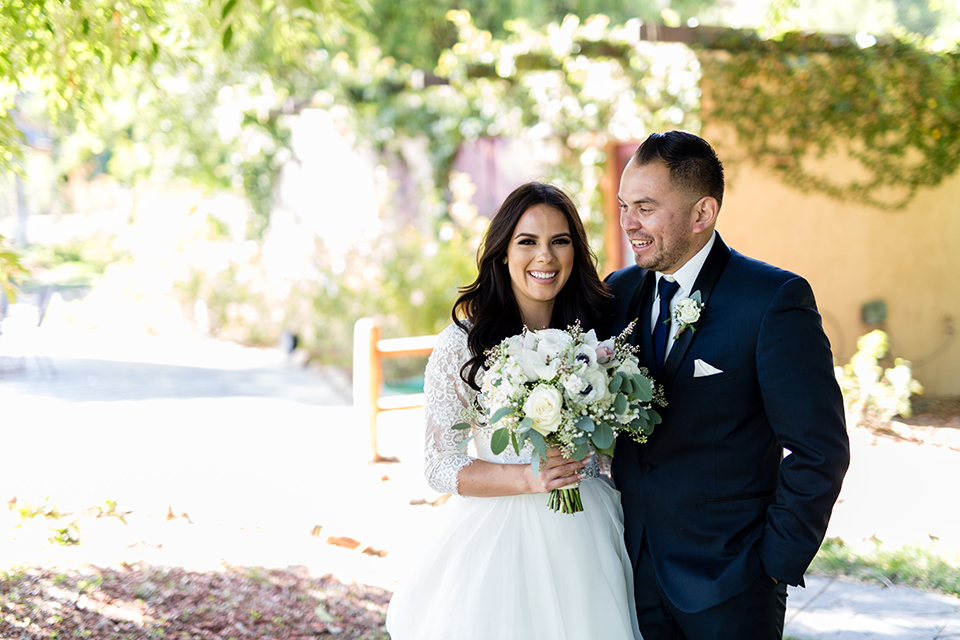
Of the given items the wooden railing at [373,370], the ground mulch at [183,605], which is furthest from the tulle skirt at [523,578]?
the wooden railing at [373,370]

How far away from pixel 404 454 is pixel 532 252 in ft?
14.9

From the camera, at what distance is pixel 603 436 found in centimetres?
231

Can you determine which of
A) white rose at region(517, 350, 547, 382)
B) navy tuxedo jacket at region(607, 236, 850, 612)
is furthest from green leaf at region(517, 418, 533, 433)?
navy tuxedo jacket at region(607, 236, 850, 612)

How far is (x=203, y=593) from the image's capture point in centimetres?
408

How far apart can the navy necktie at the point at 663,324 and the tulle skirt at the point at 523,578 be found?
0.58 m

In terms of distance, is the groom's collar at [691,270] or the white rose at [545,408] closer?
the white rose at [545,408]

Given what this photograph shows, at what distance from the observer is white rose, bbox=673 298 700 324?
2457 millimetres

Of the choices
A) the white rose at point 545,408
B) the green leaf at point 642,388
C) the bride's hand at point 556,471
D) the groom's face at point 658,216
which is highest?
the groom's face at point 658,216

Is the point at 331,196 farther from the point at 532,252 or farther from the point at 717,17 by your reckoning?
the point at 532,252

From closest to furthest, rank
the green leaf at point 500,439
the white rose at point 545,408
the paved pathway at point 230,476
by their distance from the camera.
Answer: the white rose at point 545,408 < the green leaf at point 500,439 < the paved pathway at point 230,476

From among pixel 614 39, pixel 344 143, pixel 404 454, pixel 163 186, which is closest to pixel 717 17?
pixel 344 143

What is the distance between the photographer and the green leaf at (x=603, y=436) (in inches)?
90.7

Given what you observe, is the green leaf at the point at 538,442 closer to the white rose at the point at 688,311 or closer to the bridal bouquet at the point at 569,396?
the bridal bouquet at the point at 569,396

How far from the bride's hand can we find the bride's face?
631mm
